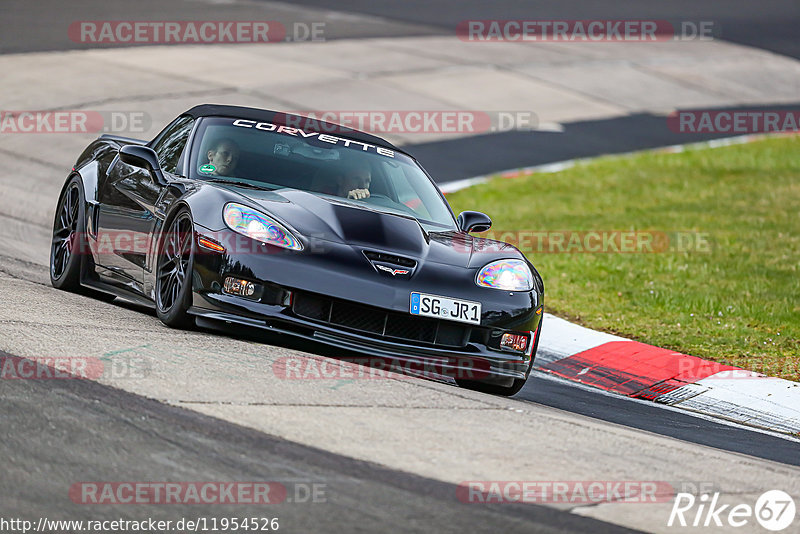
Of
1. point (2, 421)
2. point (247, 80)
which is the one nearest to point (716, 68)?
Answer: point (247, 80)

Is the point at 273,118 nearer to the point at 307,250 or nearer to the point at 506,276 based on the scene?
the point at 307,250

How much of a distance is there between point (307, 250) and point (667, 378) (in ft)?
10.2

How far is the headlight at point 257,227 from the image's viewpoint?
659 centimetres

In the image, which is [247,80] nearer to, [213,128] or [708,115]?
[708,115]

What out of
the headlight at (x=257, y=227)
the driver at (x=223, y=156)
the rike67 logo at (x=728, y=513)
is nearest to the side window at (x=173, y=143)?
the driver at (x=223, y=156)

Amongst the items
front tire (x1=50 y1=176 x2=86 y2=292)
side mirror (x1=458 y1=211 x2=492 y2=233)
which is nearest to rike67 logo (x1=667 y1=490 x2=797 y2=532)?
side mirror (x1=458 y1=211 x2=492 y2=233)

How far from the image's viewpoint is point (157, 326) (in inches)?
275

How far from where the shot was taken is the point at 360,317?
6531 millimetres

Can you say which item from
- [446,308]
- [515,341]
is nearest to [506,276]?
[515,341]

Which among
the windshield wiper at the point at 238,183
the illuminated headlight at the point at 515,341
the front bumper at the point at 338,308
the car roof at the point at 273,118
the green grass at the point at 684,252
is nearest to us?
the front bumper at the point at 338,308

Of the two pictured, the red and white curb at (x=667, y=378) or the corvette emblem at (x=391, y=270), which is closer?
the corvette emblem at (x=391, y=270)

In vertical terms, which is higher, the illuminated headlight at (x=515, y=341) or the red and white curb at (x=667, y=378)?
the illuminated headlight at (x=515, y=341)

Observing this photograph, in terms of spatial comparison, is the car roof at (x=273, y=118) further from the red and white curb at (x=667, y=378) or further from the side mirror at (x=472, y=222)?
the red and white curb at (x=667, y=378)

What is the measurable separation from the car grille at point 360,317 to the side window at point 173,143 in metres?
1.73
